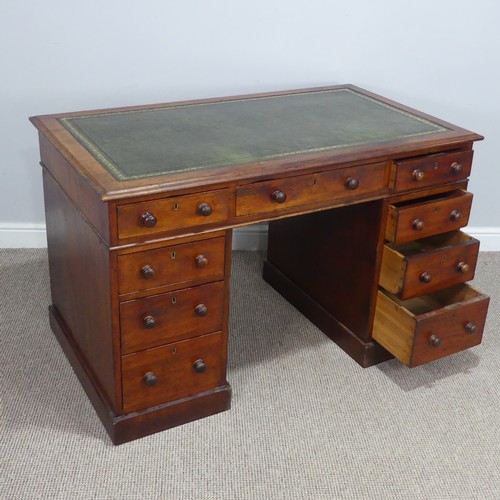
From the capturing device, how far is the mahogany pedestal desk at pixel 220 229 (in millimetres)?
1835

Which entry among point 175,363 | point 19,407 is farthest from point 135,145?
point 19,407

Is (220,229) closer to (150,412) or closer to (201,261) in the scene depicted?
(201,261)

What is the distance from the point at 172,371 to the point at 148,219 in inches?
18.5

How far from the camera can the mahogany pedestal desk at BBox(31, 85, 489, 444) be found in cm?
183

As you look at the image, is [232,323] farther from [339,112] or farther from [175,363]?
[339,112]

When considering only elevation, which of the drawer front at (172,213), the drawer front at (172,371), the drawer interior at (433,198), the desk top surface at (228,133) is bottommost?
the drawer front at (172,371)

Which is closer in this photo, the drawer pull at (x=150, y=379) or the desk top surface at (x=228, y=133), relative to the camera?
the desk top surface at (x=228, y=133)

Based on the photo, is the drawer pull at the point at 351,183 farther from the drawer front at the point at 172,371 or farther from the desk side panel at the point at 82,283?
the desk side panel at the point at 82,283

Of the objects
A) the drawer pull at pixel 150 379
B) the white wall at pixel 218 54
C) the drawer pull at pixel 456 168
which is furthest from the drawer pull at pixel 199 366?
the white wall at pixel 218 54

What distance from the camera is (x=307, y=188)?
6.51ft

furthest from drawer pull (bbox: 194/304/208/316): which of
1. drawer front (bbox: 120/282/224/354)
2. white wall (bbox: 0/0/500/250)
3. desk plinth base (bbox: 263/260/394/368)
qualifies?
white wall (bbox: 0/0/500/250)

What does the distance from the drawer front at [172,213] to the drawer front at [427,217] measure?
0.54 m

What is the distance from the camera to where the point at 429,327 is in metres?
2.17

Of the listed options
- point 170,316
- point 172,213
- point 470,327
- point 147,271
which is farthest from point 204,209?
point 470,327
